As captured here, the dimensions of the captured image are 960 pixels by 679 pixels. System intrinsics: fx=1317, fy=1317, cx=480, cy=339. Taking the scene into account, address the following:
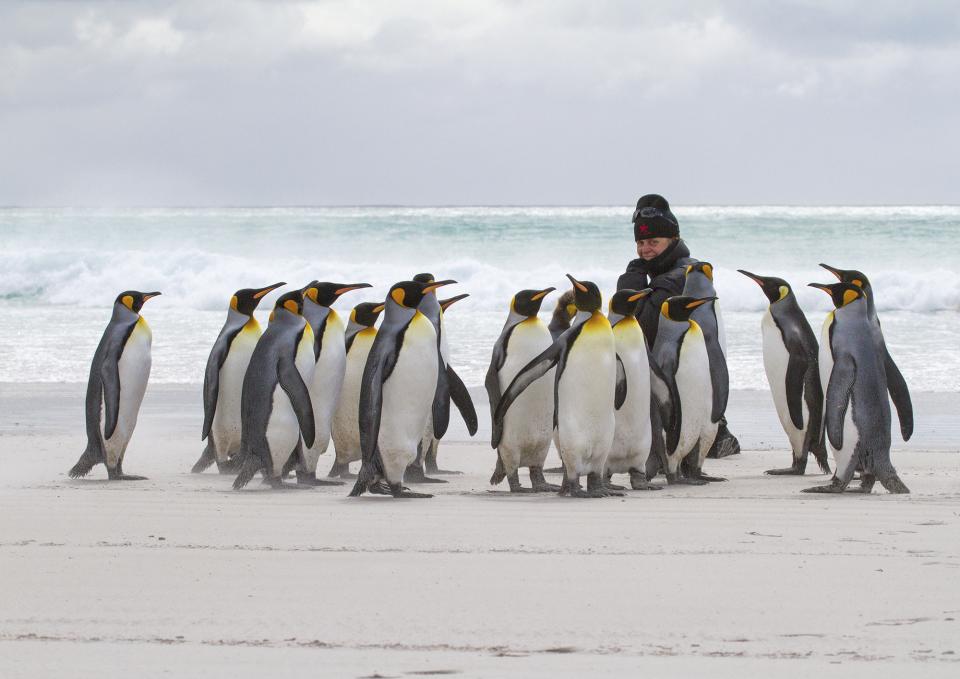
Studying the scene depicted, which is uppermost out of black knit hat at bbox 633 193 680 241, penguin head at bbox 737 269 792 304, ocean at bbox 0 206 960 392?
black knit hat at bbox 633 193 680 241

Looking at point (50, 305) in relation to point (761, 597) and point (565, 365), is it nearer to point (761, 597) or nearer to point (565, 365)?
point (565, 365)

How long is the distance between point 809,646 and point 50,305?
22.4 meters

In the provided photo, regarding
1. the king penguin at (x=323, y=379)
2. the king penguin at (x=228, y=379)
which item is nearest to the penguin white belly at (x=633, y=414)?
the king penguin at (x=323, y=379)

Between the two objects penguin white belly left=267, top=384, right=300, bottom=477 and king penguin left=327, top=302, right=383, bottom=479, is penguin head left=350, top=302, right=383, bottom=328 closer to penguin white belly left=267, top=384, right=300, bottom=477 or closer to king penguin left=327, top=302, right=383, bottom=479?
king penguin left=327, top=302, right=383, bottom=479

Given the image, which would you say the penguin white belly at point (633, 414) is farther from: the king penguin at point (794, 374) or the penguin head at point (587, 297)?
the king penguin at point (794, 374)

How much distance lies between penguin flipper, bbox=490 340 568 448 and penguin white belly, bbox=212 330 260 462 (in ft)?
4.91

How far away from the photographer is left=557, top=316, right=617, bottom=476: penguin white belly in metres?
5.62

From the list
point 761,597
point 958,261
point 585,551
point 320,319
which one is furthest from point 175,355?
point 958,261

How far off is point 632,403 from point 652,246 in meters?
1.40

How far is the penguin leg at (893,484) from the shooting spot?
221 inches

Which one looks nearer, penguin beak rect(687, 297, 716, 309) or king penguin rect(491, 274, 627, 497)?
king penguin rect(491, 274, 627, 497)

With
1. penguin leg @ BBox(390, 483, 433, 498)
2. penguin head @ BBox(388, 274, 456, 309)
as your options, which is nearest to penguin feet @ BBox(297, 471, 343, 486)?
penguin leg @ BBox(390, 483, 433, 498)

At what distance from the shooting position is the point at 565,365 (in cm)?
566

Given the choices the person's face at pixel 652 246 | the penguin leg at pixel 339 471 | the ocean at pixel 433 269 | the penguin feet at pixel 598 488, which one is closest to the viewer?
the penguin feet at pixel 598 488
